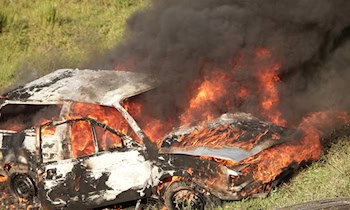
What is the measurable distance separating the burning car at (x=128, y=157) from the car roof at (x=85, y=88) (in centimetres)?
2

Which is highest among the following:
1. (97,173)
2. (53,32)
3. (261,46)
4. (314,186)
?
(53,32)

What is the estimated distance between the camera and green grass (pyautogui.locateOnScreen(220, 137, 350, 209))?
641cm

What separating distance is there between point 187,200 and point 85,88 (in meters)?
2.13

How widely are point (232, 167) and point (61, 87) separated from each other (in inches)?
111

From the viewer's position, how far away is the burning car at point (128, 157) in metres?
6.43

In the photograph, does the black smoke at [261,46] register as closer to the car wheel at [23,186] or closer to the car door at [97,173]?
the car door at [97,173]

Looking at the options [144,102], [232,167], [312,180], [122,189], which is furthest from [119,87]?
[312,180]

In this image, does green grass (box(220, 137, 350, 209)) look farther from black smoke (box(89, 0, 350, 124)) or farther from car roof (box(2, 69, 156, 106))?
car roof (box(2, 69, 156, 106))

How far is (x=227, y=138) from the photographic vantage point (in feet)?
22.2

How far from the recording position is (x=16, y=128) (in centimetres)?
828

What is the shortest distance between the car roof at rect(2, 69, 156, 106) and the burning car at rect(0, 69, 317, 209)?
0.7 inches

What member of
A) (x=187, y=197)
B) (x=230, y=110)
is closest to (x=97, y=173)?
(x=187, y=197)

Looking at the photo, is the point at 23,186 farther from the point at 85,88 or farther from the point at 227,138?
the point at 227,138

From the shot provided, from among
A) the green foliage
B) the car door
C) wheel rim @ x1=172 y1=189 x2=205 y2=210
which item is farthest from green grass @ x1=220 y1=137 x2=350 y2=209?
the green foliage
